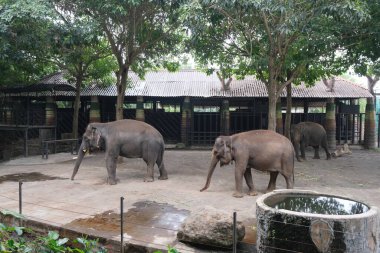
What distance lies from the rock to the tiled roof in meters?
15.5

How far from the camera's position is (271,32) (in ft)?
42.8

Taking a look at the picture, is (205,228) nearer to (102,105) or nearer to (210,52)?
(210,52)

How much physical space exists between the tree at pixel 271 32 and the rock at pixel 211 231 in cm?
619

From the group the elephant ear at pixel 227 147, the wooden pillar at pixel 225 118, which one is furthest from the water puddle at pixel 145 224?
the wooden pillar at pixel 225 118

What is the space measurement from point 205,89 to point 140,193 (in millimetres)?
13209

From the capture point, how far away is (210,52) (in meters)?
15.1

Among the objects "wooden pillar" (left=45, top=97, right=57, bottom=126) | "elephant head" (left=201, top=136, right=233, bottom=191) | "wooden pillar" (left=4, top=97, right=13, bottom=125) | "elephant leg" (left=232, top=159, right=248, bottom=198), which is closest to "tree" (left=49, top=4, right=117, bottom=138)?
"wooden pillar" (left=45, top=97, right=57, bottom=126)

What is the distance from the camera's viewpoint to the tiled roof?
2158 cm

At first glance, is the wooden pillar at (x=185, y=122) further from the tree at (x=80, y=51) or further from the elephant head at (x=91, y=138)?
the elephant head at (x=91, y=138)

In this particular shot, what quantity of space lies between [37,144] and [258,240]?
54.7 ft

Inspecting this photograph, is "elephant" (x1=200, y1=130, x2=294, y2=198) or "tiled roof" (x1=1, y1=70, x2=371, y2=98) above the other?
"tiled roof" (x1=1, y1=70, x2=371, y2=98)

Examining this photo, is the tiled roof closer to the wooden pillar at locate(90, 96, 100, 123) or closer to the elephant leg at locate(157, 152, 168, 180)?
the wooden pillar at locate(90, 96, 100, 123)

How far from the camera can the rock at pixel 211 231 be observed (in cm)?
598

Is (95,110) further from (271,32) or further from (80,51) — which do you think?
(271,32)
